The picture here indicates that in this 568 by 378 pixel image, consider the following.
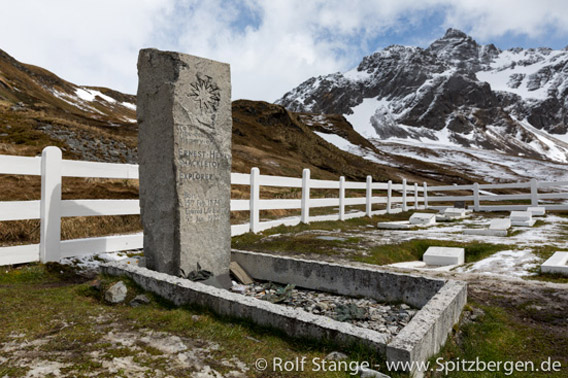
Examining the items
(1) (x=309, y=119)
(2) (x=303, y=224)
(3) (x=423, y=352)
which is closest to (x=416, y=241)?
(2) (x=303, y=224)

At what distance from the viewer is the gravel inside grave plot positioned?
14.5 ft

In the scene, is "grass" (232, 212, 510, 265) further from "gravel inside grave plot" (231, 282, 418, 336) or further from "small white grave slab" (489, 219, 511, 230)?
"small white grave slab" (489, 219, 511, 230)

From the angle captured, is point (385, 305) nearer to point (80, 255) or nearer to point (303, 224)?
point (80, 255)

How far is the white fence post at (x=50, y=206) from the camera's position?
20.8 feet

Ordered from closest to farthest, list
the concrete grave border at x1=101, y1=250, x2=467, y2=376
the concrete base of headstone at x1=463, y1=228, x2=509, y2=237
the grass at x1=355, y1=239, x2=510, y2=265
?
the concrete grave border at x1=101, y1=250, x2=467, y2=376 < the grass at x1=355, y1=239, x2=510, y2=265 < the concrete base of headstone at x1=463, y1=228, x2=509, y2=237

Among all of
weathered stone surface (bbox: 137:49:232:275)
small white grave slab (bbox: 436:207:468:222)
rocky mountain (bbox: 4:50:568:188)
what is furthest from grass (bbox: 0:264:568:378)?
rocky mountain (bbox: 4:50:568:188)

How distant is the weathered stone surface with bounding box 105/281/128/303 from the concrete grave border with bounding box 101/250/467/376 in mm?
283

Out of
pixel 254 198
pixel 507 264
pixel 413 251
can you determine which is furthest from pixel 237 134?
pixel 507 264

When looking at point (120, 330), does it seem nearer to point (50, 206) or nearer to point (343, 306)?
point (343, 306)

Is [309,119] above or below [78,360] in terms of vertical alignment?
above

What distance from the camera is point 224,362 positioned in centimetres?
300

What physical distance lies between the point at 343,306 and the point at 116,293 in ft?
8.58

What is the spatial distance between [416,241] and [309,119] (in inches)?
3556

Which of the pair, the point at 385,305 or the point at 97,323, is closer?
the point at 97,323
